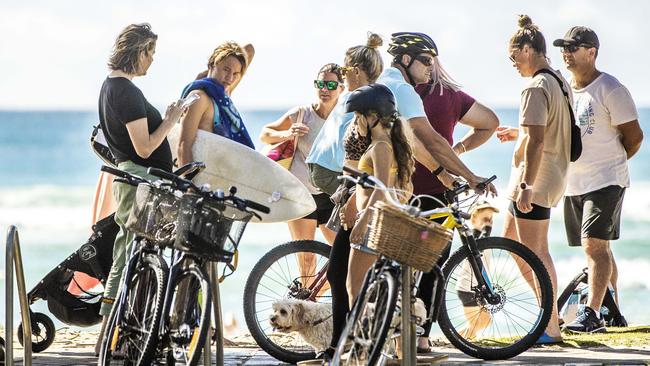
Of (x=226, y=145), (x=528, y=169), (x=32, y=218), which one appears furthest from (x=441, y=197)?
(x=32, y=218)

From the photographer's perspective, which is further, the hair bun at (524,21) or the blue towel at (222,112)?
the hair bun at (524,21)

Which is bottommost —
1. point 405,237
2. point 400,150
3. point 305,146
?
point 405,237

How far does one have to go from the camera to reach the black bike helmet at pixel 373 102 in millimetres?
6875

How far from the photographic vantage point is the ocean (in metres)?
28.6

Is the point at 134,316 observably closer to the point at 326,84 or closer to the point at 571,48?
the point at 326,84

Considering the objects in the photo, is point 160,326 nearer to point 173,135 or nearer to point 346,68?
point 346,68

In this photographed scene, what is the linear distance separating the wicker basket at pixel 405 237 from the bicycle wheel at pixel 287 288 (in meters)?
2.09

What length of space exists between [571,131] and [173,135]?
2.33 metres

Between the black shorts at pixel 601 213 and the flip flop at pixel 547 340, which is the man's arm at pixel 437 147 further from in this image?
the black shorts at pixel 601 213

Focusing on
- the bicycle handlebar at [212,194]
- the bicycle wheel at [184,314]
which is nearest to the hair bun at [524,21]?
the bicycle handlebar at [212,194]

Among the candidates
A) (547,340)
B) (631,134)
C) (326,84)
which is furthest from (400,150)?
(631,134)

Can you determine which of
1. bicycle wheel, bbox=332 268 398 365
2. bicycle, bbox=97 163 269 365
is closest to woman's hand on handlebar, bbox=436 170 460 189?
bicycle wheel, bbox=332 268 398 365

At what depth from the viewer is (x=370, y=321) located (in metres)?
6.43

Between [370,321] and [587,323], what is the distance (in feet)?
11.6
